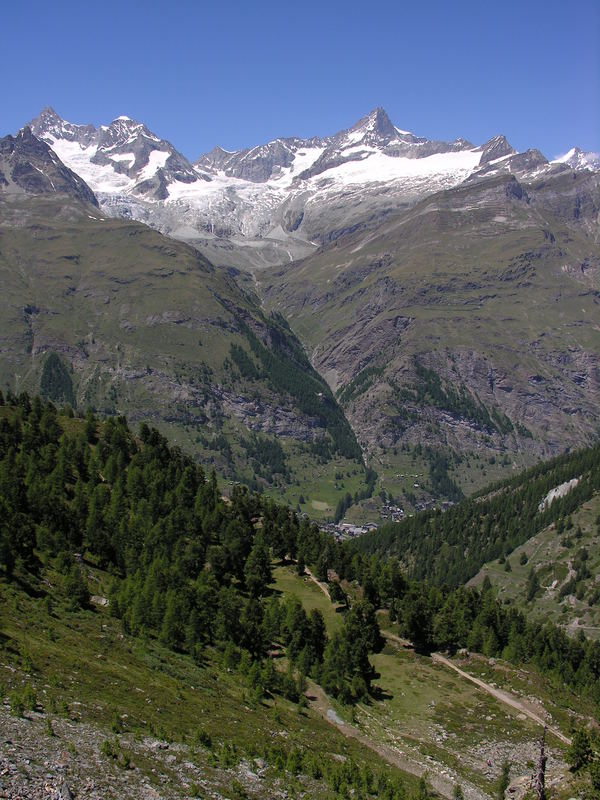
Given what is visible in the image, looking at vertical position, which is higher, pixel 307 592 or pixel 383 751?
pixel 307 592

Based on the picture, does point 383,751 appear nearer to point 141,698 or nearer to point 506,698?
point 506,698

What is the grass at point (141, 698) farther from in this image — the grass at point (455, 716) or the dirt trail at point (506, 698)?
the dirt trail at point (506, 698)

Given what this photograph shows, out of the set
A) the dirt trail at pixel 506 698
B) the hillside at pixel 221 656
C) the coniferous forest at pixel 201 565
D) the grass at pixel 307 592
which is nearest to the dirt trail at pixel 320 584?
the grass at pixel 307 592

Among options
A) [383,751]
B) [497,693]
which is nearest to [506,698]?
[497,693]

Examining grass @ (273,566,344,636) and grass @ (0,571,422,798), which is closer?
grass @ (0,571,422,798)

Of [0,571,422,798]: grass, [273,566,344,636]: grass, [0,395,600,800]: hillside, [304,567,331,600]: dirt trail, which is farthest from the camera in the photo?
[304,567,331,600]: dirt trail

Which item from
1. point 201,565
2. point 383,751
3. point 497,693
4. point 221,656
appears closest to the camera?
point 383,751

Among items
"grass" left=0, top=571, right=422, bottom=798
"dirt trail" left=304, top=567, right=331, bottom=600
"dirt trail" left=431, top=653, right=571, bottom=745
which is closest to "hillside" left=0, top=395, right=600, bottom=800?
"grass" left=0, top=571, right=422, bottom=798

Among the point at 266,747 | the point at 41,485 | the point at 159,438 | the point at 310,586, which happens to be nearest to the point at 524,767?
the point at 266,747

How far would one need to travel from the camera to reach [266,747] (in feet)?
186

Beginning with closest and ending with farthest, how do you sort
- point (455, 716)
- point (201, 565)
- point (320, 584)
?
point (455, 716)
point (201, 565)
point (320, 584)

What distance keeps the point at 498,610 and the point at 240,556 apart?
5228 cm

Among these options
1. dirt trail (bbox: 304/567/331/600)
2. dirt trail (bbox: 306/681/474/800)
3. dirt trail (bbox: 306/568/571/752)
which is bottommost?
dirt trail (bbox: 306/681/474/800)

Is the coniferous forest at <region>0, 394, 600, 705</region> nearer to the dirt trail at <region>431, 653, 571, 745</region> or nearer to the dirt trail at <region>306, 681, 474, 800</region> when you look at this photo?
the dirt trail at <region>306, 681, 474, 800</region>
